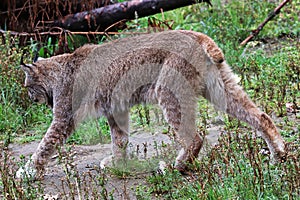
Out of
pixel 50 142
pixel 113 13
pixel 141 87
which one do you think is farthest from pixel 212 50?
pixel 113 13

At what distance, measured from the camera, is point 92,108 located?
510cm

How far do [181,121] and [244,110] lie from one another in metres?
0.55

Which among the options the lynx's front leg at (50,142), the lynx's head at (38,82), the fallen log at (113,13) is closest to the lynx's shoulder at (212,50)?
the lynx's front leg at (50,142)

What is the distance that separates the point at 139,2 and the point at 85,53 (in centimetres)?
270

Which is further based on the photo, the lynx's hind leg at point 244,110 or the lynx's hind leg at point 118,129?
the lynx's hind leg at point 118,129

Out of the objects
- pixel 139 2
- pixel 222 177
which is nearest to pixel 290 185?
pixel 222 177

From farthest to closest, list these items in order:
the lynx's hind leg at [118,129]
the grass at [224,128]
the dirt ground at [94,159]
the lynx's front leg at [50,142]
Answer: the lynx's hind leg at [118,129]
the lynx's front leg at [50,142]
the dirt ground at [94,159]
the grass at [224,128]

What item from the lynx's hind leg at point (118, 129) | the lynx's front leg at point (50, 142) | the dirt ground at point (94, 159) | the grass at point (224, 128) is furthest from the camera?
the lynx's hind leg at point (118, 129)

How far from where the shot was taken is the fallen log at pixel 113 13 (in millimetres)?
7656

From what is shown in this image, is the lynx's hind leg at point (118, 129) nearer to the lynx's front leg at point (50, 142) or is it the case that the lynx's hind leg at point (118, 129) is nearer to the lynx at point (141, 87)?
the lynx at point (141, 87)

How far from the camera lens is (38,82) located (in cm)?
529

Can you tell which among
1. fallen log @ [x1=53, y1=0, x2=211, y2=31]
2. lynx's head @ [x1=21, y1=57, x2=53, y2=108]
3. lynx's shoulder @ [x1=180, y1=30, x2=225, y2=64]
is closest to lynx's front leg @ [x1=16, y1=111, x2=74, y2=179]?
lynx's head @ [x1=21, y1=57, x2=53, y2=108]

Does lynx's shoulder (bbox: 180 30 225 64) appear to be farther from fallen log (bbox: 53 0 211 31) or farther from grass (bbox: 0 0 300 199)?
fallen log (bbox: 53 0 211 31)

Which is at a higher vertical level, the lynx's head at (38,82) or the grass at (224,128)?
the lynx's head at (38,82)
